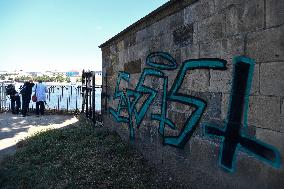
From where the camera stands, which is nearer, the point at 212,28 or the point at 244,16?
the point at 244,16

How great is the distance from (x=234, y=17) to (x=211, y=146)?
1.53m

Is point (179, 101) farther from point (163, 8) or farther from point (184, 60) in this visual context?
point (163, 8)

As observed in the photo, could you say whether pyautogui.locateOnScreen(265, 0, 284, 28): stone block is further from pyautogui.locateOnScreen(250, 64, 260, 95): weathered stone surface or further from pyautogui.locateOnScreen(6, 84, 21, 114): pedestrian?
pyautogui.locateOnScreen(6, 84, 21, 114): pedestrian

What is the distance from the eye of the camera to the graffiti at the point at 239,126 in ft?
10.2

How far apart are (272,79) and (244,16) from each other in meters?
0.77

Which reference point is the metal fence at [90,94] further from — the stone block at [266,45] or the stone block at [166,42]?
the stone block at [266,45]

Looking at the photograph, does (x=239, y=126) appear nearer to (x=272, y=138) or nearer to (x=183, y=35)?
(x=272, y=138)

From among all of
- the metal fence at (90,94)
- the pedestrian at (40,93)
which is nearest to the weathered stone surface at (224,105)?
the metal fence at (90,94)

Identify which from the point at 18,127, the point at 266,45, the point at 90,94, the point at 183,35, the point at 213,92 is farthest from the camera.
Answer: the point at 90,94

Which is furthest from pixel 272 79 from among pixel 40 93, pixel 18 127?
pixel 40 93

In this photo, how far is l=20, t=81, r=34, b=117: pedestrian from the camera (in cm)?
1344

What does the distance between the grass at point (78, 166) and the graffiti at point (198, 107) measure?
64 centimetres

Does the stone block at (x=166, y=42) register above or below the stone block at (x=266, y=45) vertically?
above

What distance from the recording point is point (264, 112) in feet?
9.84
